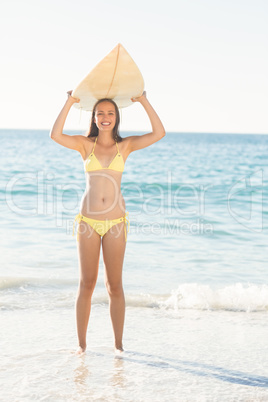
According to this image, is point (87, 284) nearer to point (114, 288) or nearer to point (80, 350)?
point (114, 288)

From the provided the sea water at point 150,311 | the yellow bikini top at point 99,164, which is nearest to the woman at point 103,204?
the yellow bikini top at point 99,164

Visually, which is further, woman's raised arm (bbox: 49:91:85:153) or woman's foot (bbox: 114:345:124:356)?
woman's foot (bbox: 114:345:124:356)

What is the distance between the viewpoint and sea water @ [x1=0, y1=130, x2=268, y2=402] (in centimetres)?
378

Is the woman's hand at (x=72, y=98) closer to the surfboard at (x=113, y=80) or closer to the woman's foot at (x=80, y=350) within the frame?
the surfboard at (x=113, y=80)

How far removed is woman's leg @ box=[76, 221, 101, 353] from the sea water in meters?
0.36

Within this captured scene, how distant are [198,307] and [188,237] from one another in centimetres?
381

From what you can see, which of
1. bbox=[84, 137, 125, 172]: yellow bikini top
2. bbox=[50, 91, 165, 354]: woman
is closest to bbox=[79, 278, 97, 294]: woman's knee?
bbox=[50, 91, 165, 354]: woman

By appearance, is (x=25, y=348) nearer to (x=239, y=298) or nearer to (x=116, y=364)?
(x=116, y=364)

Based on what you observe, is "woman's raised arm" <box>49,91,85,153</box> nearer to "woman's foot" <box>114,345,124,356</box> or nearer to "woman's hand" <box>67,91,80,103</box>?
"woman's hand" <box>67,91,80,103</box>

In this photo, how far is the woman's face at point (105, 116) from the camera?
427cm

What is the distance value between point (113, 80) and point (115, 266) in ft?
4.95

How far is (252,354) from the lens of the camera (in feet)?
14.5

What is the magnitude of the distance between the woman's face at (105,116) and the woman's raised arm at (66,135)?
0.19m

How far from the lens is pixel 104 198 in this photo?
4191mm
